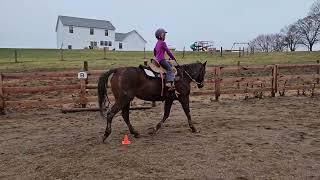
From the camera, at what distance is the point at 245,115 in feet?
37.0

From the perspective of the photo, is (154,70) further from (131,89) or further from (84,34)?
(84,34)

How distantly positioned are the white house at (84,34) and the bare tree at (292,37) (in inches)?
1270

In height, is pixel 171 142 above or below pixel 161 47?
below

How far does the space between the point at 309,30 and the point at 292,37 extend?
19.9 feet

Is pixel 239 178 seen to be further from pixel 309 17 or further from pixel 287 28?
pixel 287 28

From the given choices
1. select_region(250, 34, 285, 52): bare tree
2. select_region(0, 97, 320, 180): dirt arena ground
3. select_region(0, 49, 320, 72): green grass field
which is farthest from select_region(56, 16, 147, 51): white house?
A: select_region(0, 97, 320, 180): dirt arena ground

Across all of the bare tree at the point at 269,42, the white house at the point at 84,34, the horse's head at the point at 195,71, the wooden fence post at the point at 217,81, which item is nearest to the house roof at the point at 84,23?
the white house at the point at 84,34

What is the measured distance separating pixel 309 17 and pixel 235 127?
66714 mm

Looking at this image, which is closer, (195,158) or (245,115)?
(195,158)

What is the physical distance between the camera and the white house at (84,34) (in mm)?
68062

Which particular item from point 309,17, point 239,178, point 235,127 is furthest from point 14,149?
point 309,17

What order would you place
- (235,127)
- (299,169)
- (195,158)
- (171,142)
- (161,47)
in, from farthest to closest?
1. (235,127)
2. (161,47)
3. (171,142)
4. (195,158)
5. (299,169)

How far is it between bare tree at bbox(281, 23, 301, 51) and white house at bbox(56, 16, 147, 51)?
32270 millimetres

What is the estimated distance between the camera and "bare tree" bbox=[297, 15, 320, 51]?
7081 cm
